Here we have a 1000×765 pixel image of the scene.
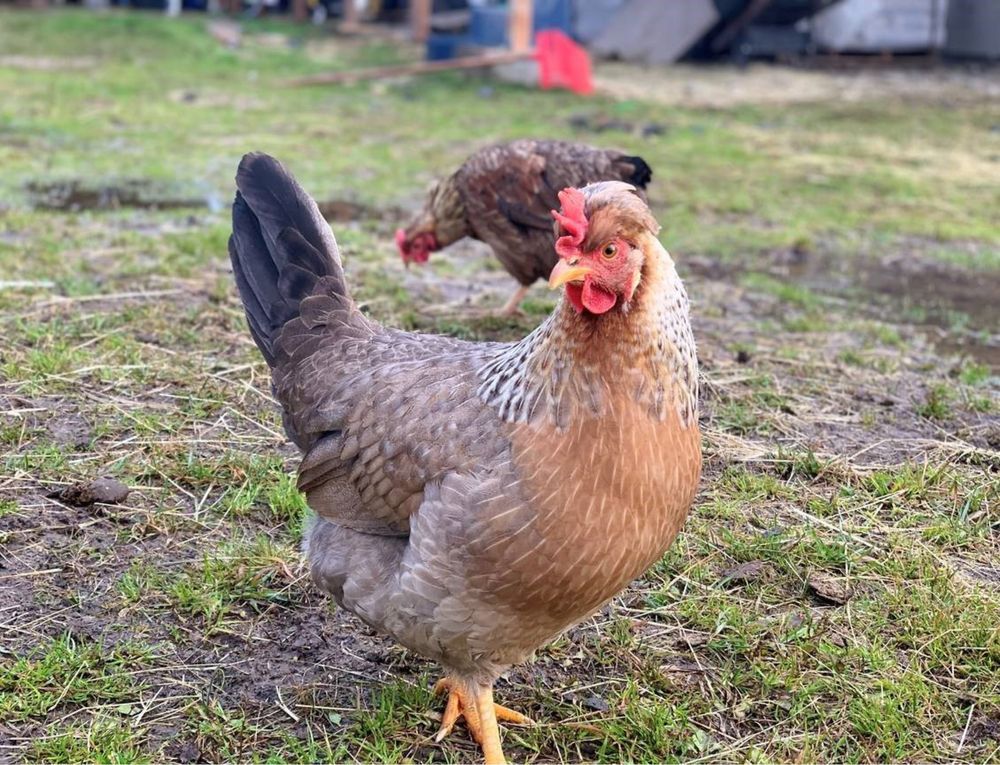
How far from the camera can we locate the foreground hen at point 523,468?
253 cm

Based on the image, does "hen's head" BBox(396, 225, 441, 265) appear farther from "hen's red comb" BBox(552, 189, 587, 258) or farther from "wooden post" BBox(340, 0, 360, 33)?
"wooden post" BBox(340, 0, 360, 33)

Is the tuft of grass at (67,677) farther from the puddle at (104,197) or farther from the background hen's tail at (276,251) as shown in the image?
→ the puddle at (104,197)

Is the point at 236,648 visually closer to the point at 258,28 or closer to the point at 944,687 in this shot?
the point at 944,687

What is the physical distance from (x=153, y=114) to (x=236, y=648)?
32.0 ft

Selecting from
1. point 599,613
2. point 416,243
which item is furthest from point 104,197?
point 599,613

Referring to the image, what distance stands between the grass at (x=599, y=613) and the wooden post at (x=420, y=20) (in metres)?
11.5

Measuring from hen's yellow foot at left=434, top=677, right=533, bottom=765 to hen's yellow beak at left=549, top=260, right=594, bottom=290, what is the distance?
1.14m

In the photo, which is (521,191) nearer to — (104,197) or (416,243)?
(416,243)

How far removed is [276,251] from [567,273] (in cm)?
125

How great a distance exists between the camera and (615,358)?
2.58m

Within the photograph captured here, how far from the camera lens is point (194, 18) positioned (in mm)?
20781

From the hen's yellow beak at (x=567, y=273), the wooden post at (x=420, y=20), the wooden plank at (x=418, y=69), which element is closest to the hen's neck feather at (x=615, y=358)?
the hen's yellow beak at (x=567, y=273)

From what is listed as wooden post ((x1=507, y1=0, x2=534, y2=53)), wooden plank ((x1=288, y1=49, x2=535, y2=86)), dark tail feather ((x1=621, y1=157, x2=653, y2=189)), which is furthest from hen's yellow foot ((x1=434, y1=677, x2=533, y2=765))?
wooden post ((x1=507, y1=0, x2=534, y2=53))

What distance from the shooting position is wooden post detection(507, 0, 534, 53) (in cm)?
1454
